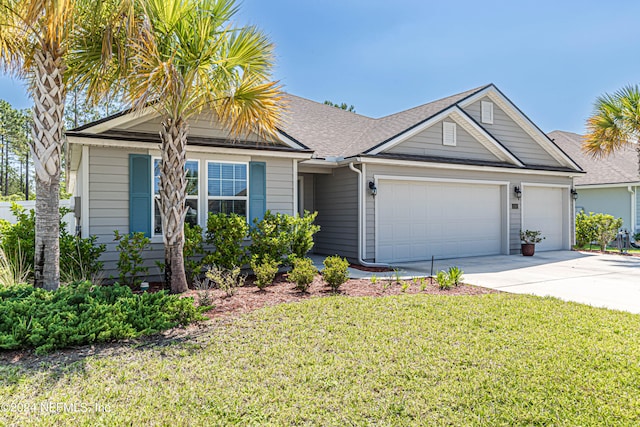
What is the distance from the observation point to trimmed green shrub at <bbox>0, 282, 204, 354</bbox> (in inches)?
162

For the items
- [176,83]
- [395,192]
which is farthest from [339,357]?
[395,192]

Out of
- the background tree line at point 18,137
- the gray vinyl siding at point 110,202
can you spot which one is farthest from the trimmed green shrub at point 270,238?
the background tree line at point 18,137

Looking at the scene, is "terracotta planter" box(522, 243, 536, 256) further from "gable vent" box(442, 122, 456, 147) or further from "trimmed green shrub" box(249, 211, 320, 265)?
"trimmed green shrub" box(249, 211, 320, 265)

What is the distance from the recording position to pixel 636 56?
15656 millimetres

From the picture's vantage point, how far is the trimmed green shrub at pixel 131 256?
7176mm

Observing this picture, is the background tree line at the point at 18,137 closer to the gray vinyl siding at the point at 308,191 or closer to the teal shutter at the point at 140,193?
the gray vinyl siding at the point at 308,191

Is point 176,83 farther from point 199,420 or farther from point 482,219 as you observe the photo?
point 482,219

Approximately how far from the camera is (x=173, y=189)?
6336 mm

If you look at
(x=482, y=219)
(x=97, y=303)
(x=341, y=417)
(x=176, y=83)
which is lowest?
(x=341, y=417)

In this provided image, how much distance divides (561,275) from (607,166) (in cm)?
1346

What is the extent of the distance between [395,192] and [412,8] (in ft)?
16.4

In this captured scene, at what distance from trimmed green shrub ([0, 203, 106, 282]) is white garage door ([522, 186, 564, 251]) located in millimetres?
12521

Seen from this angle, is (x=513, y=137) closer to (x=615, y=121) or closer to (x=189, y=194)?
(x=615, y=121)

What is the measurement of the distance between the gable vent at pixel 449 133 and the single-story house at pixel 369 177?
0.10ft
